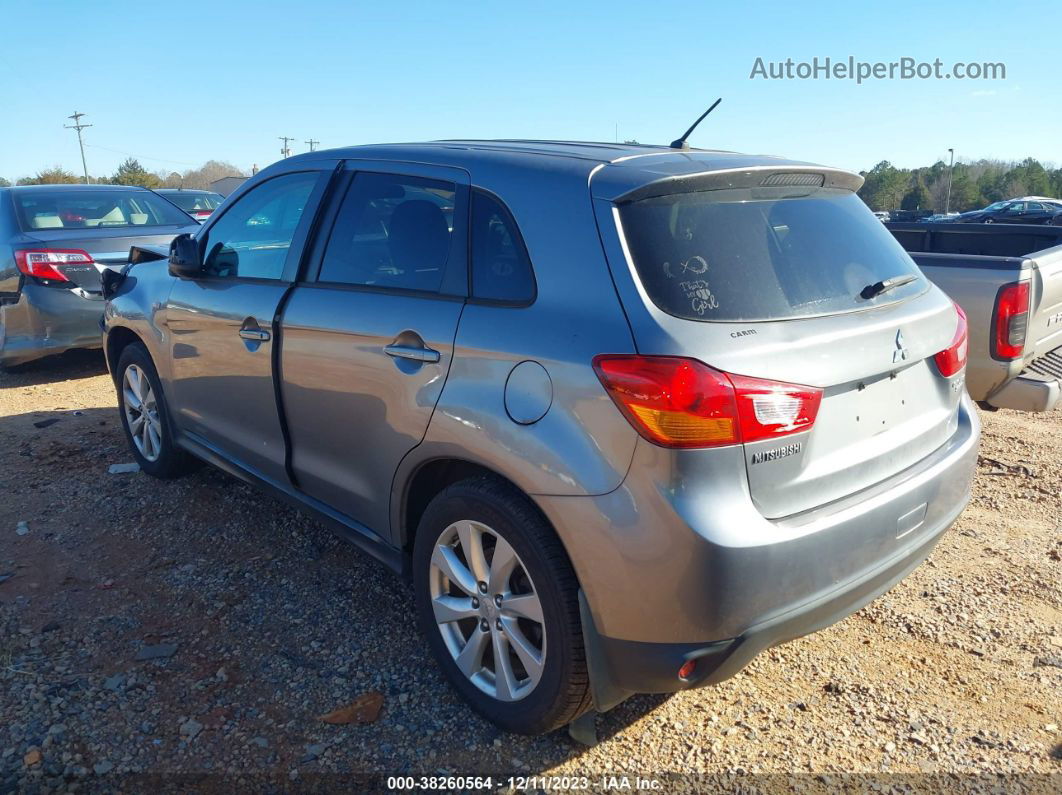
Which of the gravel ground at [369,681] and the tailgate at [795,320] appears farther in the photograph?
the gravel ground at [369,681]

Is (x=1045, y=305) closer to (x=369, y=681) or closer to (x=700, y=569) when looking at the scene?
(x=700, y=569)

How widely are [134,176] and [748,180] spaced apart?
54.0 m

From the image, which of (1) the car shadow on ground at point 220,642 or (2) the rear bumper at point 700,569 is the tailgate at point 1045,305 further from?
(1) the car shadow on ground at point 220,642

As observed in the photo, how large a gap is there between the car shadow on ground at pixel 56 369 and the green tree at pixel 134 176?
3560cm

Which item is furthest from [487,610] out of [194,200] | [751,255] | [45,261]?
[194,200]

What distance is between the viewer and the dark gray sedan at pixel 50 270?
7.10 m

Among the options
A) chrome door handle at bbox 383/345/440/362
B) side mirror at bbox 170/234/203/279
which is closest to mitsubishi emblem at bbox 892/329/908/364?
chrome door handle at bbox 383/345/440/362

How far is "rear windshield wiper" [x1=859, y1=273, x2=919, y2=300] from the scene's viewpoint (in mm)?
2682

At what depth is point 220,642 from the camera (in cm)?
328

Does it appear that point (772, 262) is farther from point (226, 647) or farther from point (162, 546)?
point (162, 546)

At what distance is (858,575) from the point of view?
97.6 inches

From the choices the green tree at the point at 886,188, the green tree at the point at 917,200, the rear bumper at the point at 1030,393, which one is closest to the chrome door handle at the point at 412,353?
the rear bumper at the point at 1030,393

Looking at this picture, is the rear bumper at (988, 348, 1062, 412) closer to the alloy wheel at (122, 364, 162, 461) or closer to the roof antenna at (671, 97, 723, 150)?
the roof antenna at (671, 97, 723, 150)

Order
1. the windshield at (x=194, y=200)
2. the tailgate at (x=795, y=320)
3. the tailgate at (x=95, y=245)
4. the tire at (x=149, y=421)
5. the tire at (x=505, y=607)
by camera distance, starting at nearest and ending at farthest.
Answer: the tailgate at (x=795, y=320)
the tire at (x=505, y=607)
the tire at (x=149, y=421)
the tailgate at (x=95, y=245)
the windshield at (x=194, y=200)
